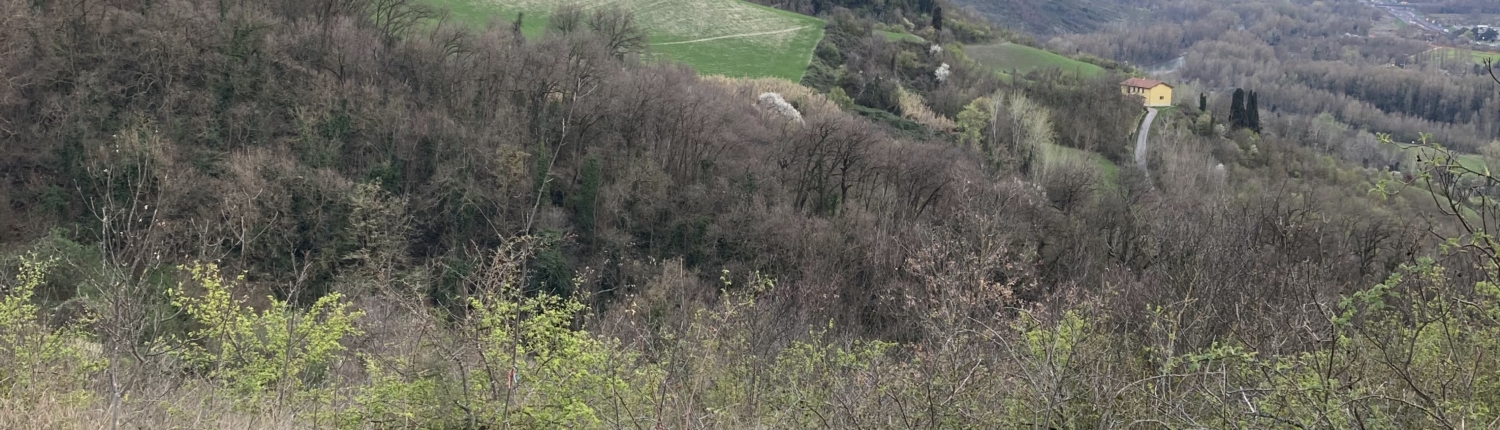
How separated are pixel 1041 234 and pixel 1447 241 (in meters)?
27.6

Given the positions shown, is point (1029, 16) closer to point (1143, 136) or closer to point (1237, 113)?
point (1237, 113)

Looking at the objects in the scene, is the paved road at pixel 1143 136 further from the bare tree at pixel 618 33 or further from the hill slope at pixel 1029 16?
the hill slope at pixel 1029 16

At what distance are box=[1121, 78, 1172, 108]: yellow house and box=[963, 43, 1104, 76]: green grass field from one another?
3741mm

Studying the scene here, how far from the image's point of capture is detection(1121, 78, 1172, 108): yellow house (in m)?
65.8

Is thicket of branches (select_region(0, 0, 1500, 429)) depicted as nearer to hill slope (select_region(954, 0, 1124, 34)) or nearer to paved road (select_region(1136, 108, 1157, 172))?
paved road (select_region(1136, 108, 1157, 172))

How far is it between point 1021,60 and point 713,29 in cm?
2731

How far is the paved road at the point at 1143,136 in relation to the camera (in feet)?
175

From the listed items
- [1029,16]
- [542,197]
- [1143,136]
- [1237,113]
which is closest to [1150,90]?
[1237,113]

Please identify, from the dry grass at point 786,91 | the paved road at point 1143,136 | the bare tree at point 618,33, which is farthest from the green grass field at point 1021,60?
the bare tree at point 618,33

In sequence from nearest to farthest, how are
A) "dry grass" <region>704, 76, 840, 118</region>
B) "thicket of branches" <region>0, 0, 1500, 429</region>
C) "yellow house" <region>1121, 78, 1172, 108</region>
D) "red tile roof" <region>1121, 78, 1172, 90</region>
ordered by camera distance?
"thicket of branches" <region>0, 0, 1500, 429</region>, "dry grass" <region>704, 76, 840, 118</region>, "yellow house" <region>1121, 78, 1172, 108</region>, "red tile roof" <region>1121, 78, 1172, 90</region>

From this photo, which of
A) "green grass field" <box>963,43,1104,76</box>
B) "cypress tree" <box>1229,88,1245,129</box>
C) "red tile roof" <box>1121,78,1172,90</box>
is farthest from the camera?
"green grass field" <box>963,43,1104,76</box>

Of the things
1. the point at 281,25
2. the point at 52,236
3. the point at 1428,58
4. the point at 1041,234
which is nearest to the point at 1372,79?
the point at 1428,58

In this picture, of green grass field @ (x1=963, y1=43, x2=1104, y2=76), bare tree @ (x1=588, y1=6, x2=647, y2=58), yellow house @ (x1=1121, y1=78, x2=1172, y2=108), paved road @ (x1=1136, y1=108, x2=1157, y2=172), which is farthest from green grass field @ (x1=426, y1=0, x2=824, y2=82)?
yellow house @ (x1=1121, y1=78, x2=1172, y2=108)

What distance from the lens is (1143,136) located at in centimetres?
5869
